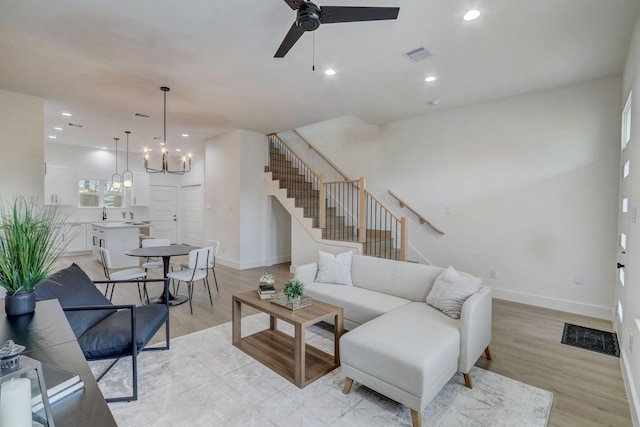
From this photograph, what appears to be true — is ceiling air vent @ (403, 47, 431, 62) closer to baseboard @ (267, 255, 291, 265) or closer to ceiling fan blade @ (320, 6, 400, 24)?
ceiling fan blade @ (320, 6, 400, 24)

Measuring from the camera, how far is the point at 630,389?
220 centimetres

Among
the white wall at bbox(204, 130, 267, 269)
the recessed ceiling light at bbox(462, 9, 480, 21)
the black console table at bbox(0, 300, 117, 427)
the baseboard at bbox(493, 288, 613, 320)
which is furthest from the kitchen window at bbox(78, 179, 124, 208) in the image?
the baseboard at bbox(493, 288, 613, 320)

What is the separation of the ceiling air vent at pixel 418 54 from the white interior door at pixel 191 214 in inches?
312

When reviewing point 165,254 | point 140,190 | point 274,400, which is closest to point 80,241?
point 140,190

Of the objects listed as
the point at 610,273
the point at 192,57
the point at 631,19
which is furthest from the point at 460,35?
the point at 610,273

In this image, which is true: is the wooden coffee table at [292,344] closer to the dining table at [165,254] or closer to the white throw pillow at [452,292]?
the white throw pillow at [452,292]

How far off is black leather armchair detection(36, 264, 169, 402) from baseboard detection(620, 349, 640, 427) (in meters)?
3.35

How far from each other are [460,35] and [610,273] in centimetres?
347

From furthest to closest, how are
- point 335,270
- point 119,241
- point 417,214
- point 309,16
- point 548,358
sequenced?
point 119,241, point 417,214, point 335,270, point 548,358, point 309,16

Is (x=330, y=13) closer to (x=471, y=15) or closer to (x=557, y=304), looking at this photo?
(x=471, y=15)

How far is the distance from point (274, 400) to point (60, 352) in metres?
1.39

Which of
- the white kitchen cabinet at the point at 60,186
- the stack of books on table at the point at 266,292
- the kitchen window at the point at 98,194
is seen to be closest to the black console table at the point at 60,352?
the stack of books on table at the point at 266,292

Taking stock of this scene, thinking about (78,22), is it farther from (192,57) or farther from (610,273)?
(610,273)

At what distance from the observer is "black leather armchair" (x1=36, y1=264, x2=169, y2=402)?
7.00 feet
